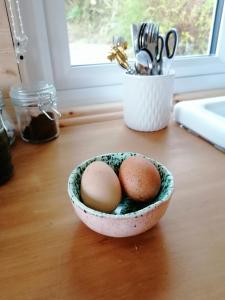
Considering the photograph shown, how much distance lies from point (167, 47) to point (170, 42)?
0.01 metres

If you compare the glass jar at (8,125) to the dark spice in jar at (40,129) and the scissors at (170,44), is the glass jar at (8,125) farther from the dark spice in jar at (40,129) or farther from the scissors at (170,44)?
the scissors at (170,44)

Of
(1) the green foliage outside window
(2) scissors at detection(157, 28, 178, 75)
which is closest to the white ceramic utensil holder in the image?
(2) scissors at detection(157, 28, 178, 75)

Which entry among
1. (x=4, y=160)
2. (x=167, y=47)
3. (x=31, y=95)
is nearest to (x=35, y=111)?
(x=31, y=95)

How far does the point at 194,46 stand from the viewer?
0.98 m

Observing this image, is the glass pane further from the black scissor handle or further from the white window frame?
the black scissor handle

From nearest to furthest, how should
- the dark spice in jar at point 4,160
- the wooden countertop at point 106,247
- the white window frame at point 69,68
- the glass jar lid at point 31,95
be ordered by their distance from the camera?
the wooden countertop at point 106,247 < the dark spice in jar at point 4,160 < the glass jar lid at point 31,95 < the white window frame at point 69,68

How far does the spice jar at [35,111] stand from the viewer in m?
0.64

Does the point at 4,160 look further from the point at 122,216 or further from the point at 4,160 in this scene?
the point at 122,216

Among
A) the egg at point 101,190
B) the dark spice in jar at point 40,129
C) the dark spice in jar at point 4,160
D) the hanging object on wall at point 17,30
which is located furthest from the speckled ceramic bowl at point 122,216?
the hanging object on wall at point 17,30

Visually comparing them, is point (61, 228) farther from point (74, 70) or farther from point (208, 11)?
point (208, 11)

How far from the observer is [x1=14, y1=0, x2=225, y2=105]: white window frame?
74 cm

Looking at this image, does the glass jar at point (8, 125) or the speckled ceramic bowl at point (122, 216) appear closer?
the speckled ceramic bowl at point (122, 216)

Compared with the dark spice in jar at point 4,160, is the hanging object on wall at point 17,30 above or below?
above

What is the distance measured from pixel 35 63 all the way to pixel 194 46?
60 cm
